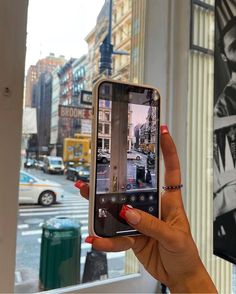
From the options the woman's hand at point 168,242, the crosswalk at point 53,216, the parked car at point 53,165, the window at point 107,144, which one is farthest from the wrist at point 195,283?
the parked car at point 53,165

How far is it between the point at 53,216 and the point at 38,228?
5 cm

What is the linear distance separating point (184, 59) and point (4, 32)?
0.52m

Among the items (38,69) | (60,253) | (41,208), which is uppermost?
(38,69)

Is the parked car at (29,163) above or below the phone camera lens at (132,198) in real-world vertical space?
above

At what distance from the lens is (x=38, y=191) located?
79cm

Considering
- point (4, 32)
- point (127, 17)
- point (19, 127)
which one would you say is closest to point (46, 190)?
point (19, 127)

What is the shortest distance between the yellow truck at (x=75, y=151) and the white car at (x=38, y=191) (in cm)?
9

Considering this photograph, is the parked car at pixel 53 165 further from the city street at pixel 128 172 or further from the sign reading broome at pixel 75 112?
the city street at pixel 128 172

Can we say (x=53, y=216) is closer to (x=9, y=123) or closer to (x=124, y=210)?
(x=9, y=123)

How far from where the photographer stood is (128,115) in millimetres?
456

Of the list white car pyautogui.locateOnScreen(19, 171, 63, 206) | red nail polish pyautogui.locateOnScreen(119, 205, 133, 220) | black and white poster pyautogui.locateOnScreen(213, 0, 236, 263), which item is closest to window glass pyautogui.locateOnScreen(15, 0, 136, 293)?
white car pyautogui.locateOnScreen(19, 171, 63, 206)

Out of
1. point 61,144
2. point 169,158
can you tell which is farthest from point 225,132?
point 61,144

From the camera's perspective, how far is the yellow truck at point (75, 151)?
0.83 meters

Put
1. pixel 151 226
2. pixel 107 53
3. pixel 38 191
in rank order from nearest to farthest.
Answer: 1. pixel 151 226
2. pixel 38 191
3. pixel 107 53
